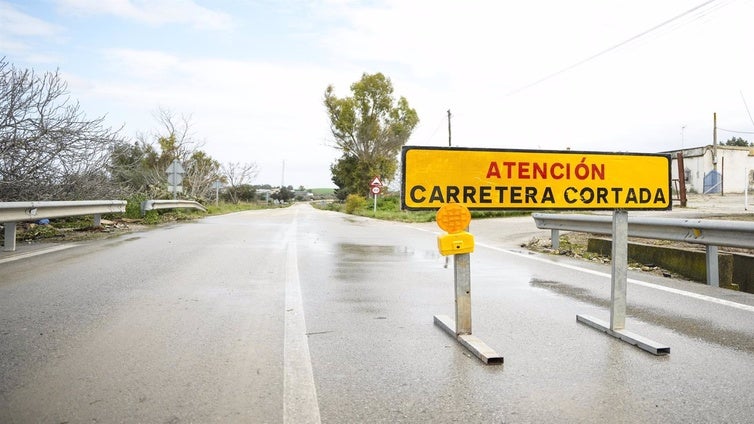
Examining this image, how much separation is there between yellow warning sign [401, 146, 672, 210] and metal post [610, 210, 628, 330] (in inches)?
6.0

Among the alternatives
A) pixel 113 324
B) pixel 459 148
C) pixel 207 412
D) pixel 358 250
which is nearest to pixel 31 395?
pixel 207 412

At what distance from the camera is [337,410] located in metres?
2.62

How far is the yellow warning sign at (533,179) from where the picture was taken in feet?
13.6

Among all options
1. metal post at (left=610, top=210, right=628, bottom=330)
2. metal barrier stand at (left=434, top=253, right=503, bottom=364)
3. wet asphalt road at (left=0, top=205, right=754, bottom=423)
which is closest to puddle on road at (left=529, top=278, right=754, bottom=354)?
wet asphalt road at (left=0, top=205, right=754, bottom=423)

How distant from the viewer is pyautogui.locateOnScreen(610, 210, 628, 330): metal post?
4.20 meters

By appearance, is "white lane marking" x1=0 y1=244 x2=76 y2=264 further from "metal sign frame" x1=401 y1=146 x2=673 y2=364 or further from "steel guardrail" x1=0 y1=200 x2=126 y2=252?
Answer: "metal sign frame" x1=401 y1=146 x2=673 y2=364

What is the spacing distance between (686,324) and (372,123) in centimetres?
4561

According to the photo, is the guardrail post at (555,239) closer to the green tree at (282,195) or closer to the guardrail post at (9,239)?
the guardrail post at (9,239)

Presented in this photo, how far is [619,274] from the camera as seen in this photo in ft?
14.2

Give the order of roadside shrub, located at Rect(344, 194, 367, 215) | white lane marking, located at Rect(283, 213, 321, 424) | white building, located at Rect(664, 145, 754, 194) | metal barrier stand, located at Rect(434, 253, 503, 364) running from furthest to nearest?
1. roadside shrub, located at Rect(344, 194, 367, 215)
2. white building, located at Rect(664, 145, 754, 194)
3. metal barrier stand, located at Rect(434, 253, 503, 364)
4. white lane marking, located at Rect(283, 213, 321, 424)

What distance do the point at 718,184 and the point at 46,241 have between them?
A: 1815 inches

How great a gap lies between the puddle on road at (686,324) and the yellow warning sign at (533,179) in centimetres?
101

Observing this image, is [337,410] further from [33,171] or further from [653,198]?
[33,171]

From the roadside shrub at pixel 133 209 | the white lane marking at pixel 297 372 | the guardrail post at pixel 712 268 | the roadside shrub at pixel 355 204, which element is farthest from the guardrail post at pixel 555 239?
the roadside shrub at pixel 355 204
